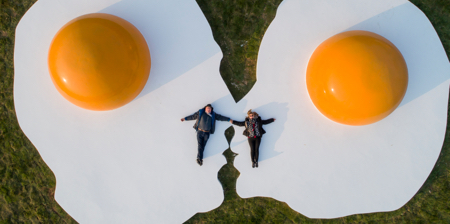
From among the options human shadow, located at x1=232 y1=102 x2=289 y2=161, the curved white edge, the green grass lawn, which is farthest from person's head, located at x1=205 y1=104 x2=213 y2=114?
human shadow, located at x1=232 y1=102 x2=289 y2=161

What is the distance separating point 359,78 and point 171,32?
373cm

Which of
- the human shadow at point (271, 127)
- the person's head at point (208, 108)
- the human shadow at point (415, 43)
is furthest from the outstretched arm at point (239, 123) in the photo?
the human shadow at point (415, 43)

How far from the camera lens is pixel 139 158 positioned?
5078 millimetres

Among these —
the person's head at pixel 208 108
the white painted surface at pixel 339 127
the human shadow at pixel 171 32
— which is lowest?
the white painted surface at pixel 339 127

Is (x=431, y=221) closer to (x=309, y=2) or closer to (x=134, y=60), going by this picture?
(x=309, y=2)

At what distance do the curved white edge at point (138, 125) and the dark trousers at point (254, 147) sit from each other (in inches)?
21.7

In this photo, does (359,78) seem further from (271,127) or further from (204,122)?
(204,122)

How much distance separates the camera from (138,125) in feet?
16.6

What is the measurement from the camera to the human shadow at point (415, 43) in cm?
483

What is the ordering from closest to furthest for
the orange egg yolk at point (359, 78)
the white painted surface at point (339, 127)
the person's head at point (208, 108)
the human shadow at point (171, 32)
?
the orange egg yolk at point (359, 78) → the person's head at point (208, 108) → the white painted surface at point (339, 127) → the human shadow at point (171, 32)

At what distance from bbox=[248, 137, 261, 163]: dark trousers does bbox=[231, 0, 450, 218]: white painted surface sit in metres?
0.15

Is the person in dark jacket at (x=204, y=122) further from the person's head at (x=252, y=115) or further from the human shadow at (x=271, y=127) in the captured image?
the human shadow at (x=271, y=127)

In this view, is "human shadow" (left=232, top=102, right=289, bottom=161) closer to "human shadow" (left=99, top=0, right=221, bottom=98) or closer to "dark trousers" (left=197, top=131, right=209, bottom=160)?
"dark trousers" (left=197, top=131, right=209, bottom=160)

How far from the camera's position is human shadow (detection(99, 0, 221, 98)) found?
495cm
